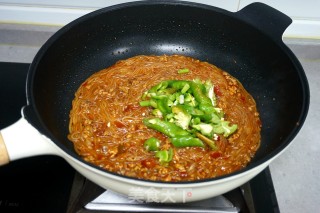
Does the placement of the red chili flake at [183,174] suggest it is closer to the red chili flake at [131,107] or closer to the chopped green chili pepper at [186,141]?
the chopped green chili pepper at [186,141]

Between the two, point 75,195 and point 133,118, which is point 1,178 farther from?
point 133,118

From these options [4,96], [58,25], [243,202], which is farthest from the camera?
[58,25]

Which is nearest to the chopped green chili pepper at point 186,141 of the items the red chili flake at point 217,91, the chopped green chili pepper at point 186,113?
the chopped green chili pepper at point 186,113

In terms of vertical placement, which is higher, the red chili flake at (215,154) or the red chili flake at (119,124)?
the red chili flake at (119,124)

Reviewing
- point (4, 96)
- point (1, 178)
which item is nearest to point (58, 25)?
Result: point (4, 96)

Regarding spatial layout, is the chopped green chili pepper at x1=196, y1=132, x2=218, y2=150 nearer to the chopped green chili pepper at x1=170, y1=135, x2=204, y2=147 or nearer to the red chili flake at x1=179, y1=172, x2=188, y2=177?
the chopped green chili pepper at x1=170, y1=135, x2=204, y2=147

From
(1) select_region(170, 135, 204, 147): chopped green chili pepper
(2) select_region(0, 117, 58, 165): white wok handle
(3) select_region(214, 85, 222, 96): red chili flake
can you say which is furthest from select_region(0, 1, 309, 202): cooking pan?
(1) select_region(170, 135, 204, 147): chopped green chili pepper
